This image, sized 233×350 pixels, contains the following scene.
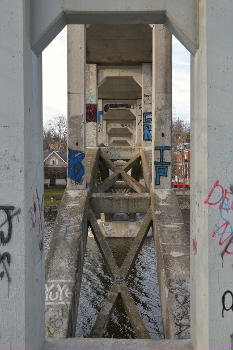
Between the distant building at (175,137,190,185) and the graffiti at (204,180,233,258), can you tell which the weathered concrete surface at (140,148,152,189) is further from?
the distant building at (175,137,190,185)

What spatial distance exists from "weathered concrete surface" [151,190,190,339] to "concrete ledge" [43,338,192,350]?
4.93ft

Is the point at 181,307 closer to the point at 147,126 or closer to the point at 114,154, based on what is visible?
the point at 114,154

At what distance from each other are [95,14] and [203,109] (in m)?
2.01

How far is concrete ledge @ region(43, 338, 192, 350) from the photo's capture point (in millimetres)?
4734

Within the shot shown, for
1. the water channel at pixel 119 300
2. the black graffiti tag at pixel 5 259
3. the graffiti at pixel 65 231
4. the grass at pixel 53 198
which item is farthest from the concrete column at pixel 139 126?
the grass at pixel 53 198

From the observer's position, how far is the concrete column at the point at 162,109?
9914 millimetres

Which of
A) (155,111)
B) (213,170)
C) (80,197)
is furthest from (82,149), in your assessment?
(213,170)

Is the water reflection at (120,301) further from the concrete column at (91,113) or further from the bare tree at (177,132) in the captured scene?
the bare tree at (177,132)

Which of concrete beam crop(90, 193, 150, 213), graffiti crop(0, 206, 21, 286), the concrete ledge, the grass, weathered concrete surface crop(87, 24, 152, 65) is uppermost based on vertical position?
weathered concrete surface crop(87, 24, 152, 65)

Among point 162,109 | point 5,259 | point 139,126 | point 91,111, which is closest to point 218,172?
point 5,259

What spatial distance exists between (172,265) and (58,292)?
2675 mm

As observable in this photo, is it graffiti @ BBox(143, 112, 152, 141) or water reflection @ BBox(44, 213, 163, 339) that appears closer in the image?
water reflection @ BBox(44, 213, 163, 339)

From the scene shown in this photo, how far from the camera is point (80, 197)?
30.5 ft

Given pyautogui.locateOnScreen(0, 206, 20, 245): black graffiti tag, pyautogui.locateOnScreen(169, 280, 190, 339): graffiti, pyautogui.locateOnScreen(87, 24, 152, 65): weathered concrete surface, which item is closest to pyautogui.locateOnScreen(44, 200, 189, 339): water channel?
pyautogui.locateOnScreen(169, 280, 190, 339): graffiti
